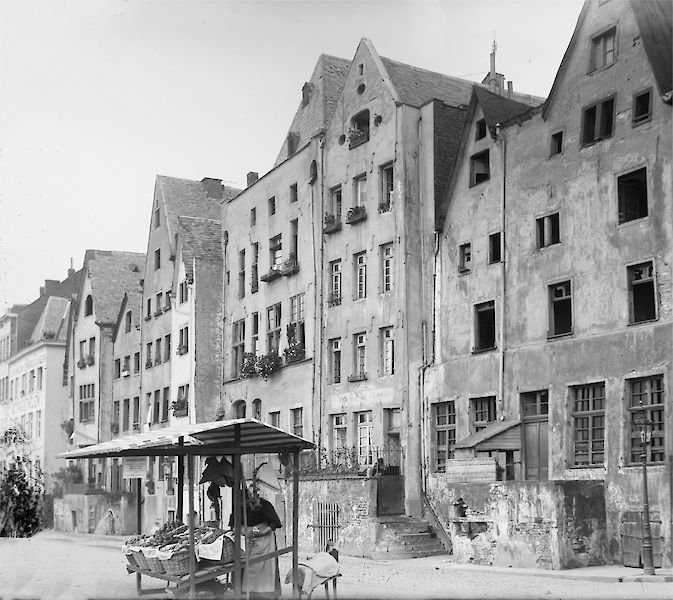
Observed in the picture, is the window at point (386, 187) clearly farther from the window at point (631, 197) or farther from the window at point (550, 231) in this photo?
the window at point (631, 197)

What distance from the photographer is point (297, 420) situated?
44.4 m

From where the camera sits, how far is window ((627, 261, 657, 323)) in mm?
29281

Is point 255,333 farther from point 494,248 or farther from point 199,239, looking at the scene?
point 494,248

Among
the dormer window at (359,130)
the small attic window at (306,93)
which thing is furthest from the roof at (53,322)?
the dormer window at (359,130)

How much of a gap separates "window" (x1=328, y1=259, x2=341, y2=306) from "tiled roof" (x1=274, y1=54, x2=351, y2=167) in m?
7.27

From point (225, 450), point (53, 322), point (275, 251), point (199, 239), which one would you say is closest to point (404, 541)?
point (275, 251)

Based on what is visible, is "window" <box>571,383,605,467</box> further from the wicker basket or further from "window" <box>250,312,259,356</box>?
"window" <box>250,312,259,356</box>

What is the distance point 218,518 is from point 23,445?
5924cm

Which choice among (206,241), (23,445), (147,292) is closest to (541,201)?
(206,241)

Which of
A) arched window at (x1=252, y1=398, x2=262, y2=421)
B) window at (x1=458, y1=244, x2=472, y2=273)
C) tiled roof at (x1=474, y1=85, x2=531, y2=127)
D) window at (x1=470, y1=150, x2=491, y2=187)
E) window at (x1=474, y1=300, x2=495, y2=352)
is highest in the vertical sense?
tiled roof at (x1=474, y1=85, x2=531, y2=127)

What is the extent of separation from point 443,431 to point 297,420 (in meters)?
9.31

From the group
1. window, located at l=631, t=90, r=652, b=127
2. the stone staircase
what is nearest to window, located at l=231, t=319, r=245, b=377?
the stone staircase

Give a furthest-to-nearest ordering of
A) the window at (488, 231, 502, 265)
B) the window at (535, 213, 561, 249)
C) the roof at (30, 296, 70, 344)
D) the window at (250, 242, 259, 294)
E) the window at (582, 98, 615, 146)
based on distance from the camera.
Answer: the roof at (30, 296, 70, 344), the window at (250, 242, 259, 294), the window at (488, 231, 502, 265), the window at (535, 213, 561, 249), the window at (582, 98, 615, 146)

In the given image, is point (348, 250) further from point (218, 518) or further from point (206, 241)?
point (218, 518)
